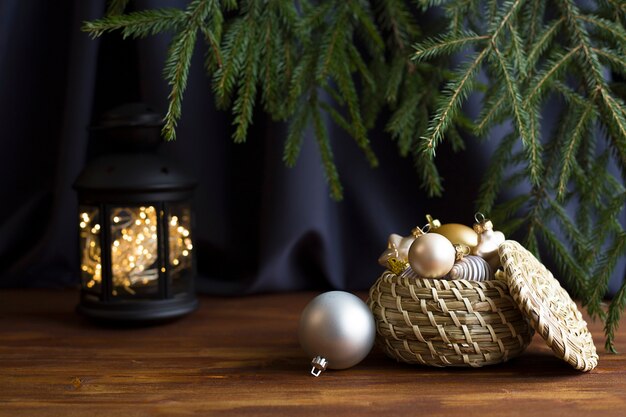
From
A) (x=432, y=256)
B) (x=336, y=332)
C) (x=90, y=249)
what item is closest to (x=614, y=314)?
(x=432, y=256)

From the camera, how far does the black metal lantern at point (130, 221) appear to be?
115 cm

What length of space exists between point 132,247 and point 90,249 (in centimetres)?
8

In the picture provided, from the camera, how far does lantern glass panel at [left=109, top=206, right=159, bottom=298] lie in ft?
3.83

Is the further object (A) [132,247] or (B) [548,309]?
(A) [132,247]

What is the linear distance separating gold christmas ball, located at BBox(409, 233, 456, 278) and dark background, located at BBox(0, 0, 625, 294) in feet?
1.74

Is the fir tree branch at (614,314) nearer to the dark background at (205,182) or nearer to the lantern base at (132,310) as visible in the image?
the dark background at (205,182)

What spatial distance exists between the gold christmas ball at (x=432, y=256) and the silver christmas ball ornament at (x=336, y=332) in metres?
0.09

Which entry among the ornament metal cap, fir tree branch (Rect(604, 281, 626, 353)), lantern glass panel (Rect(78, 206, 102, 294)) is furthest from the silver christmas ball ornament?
lantern glass panel (Rect(78, 206, 102, 294))

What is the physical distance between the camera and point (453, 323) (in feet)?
2.92

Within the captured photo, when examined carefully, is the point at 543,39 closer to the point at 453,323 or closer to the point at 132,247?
the point at 453,323

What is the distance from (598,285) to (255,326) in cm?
52

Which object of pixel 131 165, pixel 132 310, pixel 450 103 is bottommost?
pixel 132 310

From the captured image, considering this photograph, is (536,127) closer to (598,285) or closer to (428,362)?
(598,285)

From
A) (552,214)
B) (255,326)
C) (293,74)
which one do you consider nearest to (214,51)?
(293,74)
